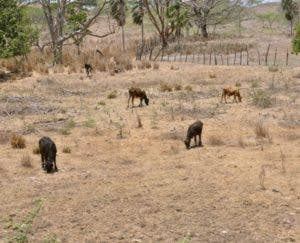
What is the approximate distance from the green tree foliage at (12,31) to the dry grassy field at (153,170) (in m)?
7.98

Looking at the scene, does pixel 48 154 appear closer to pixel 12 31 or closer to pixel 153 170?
pixel 153 170

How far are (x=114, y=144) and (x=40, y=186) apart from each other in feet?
13.0

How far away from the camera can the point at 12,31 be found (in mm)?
31578

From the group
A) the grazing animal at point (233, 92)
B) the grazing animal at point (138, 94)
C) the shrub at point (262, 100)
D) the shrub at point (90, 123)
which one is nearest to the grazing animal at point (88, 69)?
the grazing animal at point (138, 94)

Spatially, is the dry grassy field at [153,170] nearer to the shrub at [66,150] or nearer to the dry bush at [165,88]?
the shrub at [66,150]

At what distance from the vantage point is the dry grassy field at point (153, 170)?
9.08m

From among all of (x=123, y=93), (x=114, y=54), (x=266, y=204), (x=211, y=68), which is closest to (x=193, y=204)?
(x=266, y=204)

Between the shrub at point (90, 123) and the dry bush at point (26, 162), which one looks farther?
the shrub at point (90, 123)

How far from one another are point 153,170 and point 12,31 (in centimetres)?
2161

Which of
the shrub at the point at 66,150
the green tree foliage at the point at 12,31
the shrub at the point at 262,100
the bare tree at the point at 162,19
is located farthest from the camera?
the bare tree at the point at 162,19

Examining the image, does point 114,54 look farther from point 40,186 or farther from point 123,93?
point 40,186

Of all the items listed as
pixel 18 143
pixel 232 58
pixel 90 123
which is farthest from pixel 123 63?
pixel 18 143

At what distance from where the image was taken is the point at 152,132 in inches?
644

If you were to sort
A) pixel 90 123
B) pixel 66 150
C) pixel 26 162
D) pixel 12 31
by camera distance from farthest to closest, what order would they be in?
pixel 12 31 → pixel 90 123 → pixel 66 150 → pixel 26 162
